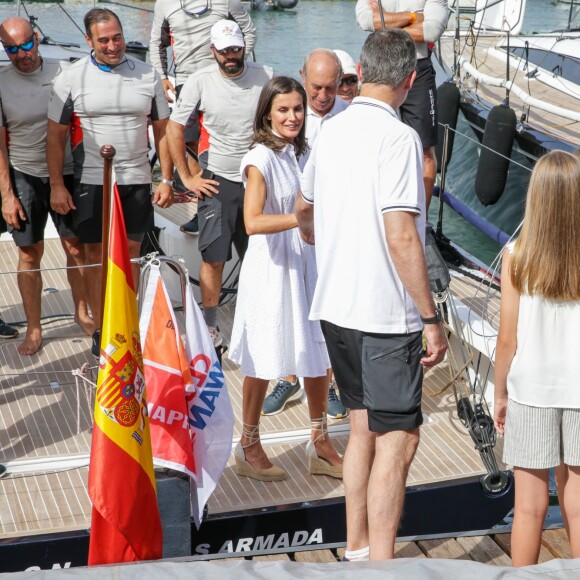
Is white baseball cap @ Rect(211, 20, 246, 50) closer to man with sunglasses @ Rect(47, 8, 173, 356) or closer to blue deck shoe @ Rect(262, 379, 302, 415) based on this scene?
man with sunglasses @ Rect(47, 8, 173, 356)

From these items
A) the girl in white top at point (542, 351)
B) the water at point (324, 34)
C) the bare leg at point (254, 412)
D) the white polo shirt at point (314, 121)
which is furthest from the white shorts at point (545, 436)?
the water at point (324, 34)

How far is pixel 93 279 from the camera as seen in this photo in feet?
16.3

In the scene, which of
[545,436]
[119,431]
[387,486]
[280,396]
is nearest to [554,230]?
[545,436]

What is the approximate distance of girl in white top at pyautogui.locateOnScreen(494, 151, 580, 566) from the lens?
2693 mm

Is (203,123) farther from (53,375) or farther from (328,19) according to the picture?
(328,19)

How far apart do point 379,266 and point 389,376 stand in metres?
0.33

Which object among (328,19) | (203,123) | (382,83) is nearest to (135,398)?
(382,83)

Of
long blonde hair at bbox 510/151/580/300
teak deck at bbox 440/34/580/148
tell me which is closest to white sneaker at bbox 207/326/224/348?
long blonde hair at bbox 510/151/580/300

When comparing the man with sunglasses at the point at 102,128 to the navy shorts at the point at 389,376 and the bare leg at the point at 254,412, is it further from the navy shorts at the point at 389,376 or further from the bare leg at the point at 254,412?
the navy shorts at the point at 389,376

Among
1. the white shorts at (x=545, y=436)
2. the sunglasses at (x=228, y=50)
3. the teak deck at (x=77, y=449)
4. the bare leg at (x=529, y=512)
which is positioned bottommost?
the teak deck at (x=77, y=449)

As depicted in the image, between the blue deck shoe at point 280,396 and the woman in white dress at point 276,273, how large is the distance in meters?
0.58

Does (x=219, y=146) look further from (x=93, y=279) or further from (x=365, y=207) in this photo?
(x=365, y=207)

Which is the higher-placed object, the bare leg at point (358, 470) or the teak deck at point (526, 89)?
the bare leg at point (358, 470)

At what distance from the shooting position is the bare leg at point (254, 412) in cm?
383
